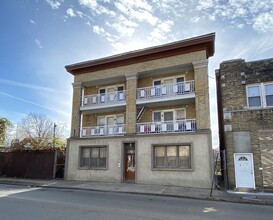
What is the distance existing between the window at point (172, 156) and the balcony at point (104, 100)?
4826mm

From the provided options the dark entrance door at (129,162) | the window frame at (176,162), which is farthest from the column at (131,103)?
the window frame at (176,162)

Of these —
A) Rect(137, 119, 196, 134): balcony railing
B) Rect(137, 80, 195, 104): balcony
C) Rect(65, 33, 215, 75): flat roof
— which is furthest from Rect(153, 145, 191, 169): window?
Rect(65, 33, 215, 75): flat roof

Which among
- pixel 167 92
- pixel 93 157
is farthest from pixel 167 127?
pixel 93 157

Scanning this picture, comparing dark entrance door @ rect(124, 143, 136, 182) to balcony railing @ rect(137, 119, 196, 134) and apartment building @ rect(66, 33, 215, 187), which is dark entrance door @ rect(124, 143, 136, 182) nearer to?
apartment building @ rect(66, 33, 215, 187)

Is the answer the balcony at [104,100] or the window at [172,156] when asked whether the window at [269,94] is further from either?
the balcony at [104,100]

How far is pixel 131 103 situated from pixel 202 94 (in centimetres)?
543

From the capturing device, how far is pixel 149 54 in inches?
732

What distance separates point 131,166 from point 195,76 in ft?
26.5

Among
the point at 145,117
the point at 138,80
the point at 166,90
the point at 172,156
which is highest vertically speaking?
the point at 138,80

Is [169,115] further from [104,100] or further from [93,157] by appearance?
[93,157]

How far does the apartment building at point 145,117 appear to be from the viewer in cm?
1611

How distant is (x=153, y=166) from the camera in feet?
54.6

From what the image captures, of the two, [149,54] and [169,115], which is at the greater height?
[149,54]

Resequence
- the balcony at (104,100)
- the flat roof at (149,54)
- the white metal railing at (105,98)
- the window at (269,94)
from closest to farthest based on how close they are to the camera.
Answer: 1. the window at (269,94)
2. the flat roof at (149,54)
3. the balcony at (104,100)
4. the white metal railing at (105,98)
